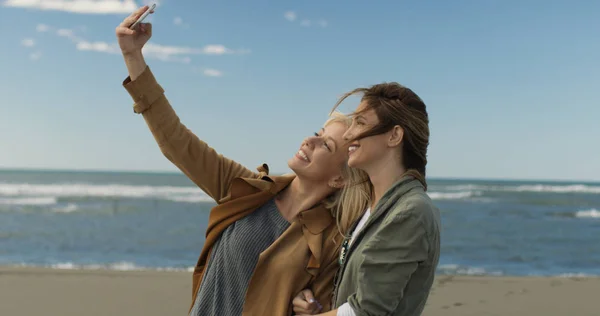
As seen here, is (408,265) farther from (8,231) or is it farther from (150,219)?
(150,219)

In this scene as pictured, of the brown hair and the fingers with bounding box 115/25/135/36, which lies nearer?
the brown hair

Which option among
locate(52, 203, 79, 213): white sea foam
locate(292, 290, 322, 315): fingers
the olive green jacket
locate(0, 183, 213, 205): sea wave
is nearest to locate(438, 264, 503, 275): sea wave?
locate(292, 290, 322, 315): fingers

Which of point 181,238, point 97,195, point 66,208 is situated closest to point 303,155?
point 181,238

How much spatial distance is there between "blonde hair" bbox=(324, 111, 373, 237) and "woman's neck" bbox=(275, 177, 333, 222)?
0.37ft

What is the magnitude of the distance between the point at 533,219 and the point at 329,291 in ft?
56.3

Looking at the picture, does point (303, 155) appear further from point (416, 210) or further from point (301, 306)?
point (416, 210)

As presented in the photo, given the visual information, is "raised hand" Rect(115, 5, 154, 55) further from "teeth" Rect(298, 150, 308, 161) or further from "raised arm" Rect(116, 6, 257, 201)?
"teeth" Rect(298, 150, 308, 161)

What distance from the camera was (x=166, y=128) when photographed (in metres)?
2.22

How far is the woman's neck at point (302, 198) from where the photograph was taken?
234cm

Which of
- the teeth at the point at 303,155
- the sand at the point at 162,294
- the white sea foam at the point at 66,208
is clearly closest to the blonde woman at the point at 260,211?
the teeth at the point at 303,155

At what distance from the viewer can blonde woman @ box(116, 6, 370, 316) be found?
217 cm

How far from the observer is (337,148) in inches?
89.7

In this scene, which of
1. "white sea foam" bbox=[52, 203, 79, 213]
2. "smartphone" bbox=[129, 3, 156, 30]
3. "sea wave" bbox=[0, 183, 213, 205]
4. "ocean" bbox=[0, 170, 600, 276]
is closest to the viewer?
"smartphone" bbox=[129, 3, 156, 30]

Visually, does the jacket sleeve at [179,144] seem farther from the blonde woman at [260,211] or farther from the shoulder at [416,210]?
the shoulder at [416,210]
